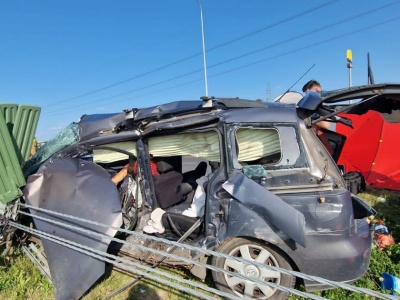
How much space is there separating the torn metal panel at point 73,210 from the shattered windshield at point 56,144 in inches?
17.4

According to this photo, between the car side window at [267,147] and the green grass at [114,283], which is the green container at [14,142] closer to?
the green grass at [114,283]

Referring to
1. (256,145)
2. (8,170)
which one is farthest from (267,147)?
(8,170)

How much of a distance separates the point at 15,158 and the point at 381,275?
4.16m

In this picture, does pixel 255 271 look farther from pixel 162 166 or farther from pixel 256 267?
pixel 162 166

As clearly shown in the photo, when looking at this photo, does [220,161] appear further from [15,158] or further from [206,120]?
[15,158]

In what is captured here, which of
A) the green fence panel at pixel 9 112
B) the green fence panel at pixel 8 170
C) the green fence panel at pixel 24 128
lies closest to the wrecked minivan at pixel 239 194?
the green fence panel at pixel 8 170

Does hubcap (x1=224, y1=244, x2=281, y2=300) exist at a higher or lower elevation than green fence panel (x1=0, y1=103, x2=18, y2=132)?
lower

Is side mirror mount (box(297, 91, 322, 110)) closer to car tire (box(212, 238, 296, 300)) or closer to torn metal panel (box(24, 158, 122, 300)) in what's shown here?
car tire (box(212, 238, 296, 300))

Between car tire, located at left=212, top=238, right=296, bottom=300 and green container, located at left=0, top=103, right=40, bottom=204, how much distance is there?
2.25m

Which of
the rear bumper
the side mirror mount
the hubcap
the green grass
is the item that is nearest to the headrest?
the green grass

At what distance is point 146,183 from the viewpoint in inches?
144

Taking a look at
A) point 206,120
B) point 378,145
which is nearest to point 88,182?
point 206,120

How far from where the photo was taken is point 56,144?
156 inches

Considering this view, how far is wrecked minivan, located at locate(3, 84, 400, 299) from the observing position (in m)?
2.62
